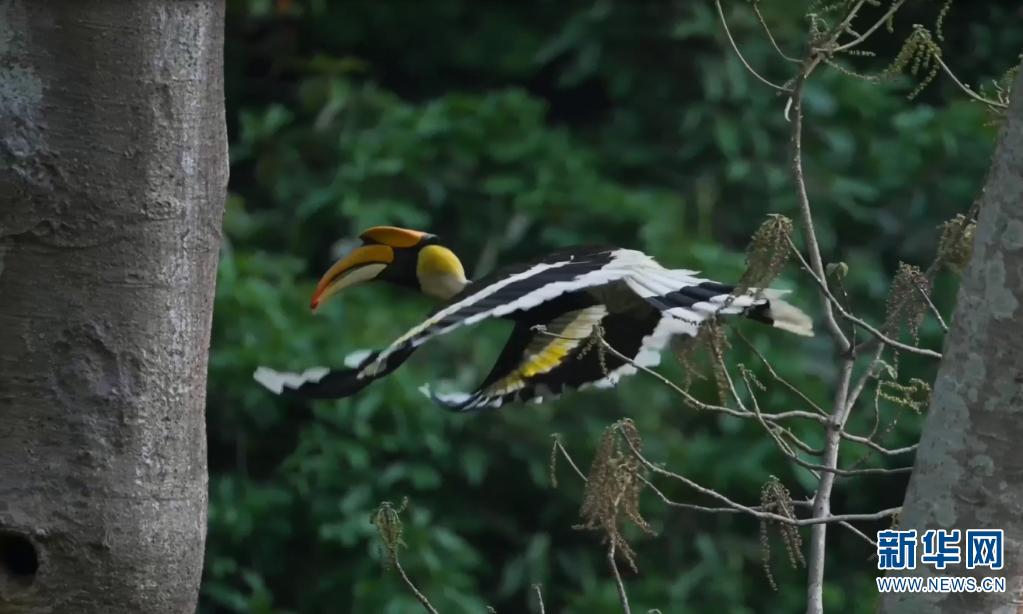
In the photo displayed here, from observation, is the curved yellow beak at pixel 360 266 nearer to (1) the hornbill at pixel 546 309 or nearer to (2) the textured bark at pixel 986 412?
(1) the hornbill at pixel 546 309

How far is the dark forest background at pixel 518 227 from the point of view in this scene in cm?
304

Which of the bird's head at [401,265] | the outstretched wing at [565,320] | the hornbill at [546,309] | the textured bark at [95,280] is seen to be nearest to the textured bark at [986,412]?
the outstretched wing at [565,320]

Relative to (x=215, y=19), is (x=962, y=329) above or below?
below

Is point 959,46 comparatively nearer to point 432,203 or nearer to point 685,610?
point 432,203

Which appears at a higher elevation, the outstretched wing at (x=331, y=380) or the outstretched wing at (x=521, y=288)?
the outstretched wing at (x=521, y=288)

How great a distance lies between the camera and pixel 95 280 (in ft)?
4.65

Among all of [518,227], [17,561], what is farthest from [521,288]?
[518,227]

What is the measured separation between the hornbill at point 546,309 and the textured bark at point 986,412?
0.48 metres

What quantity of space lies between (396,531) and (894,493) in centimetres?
221

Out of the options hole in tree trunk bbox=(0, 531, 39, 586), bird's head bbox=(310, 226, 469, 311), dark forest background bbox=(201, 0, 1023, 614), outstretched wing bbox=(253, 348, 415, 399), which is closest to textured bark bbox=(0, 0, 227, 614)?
hole in tree trunk bbox=(0, 531, 39, 586)

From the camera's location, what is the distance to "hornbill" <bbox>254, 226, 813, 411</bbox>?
1.63 meters

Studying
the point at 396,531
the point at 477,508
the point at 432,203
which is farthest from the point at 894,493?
the point at 396,531

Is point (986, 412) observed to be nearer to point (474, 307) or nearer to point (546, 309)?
point (474, 307)

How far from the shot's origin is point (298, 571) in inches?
125
